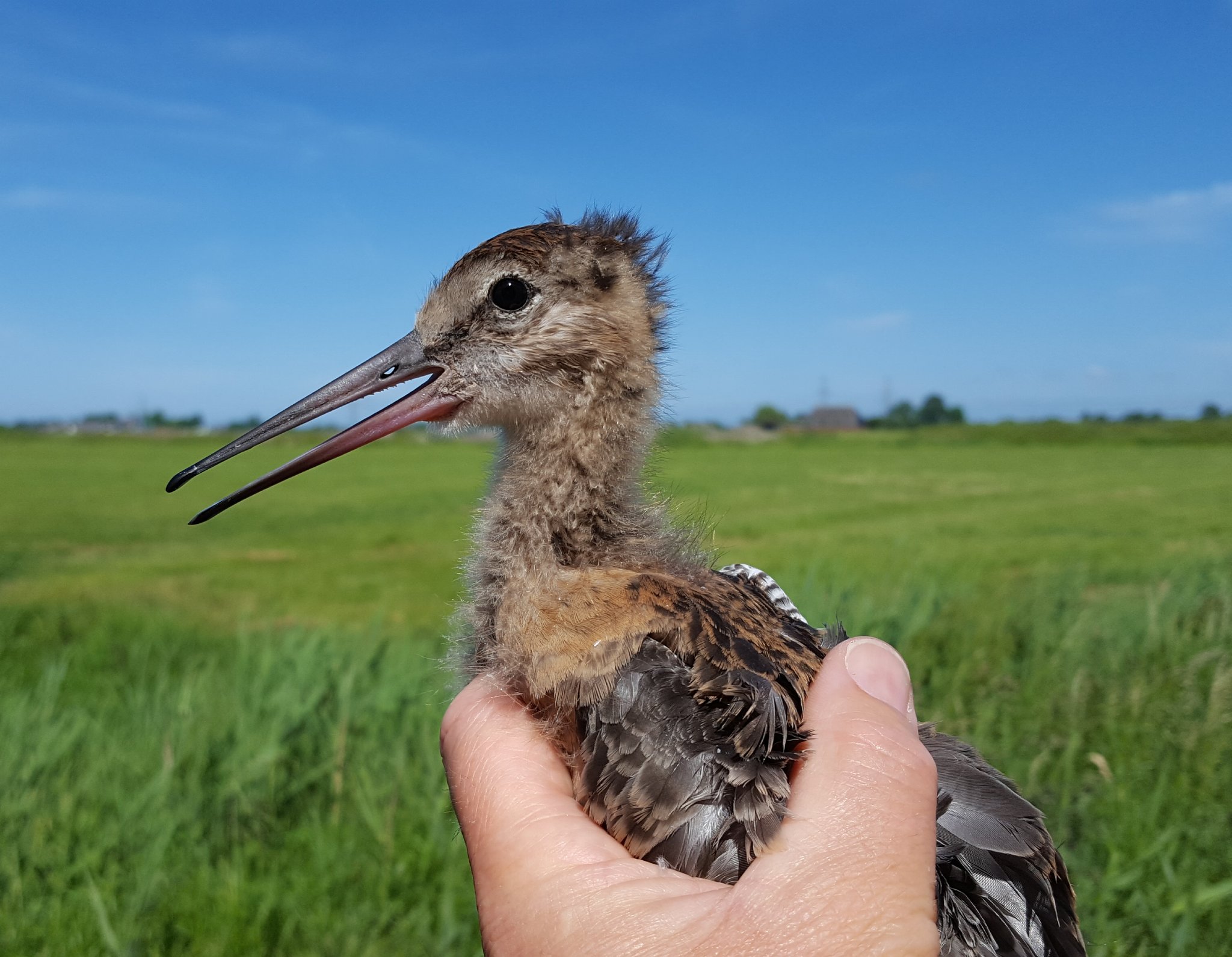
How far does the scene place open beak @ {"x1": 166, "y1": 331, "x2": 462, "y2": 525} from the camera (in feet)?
8.85

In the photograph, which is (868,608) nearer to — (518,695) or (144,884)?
(518,695)

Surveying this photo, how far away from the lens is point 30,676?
8.07 meters

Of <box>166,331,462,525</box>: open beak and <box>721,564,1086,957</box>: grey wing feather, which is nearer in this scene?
<box>721,564,1086,957</box>: grey wing feather

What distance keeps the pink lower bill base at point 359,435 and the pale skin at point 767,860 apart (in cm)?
109

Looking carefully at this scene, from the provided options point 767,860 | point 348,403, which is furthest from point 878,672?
point 348,403

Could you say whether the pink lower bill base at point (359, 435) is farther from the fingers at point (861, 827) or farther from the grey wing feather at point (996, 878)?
the grey wing feather at point (996, 878)

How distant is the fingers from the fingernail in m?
0.05

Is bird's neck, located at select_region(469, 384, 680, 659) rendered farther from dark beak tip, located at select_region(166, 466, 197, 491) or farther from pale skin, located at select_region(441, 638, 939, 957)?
dark beak tip, located at select_region(166, 466, 197, 491)

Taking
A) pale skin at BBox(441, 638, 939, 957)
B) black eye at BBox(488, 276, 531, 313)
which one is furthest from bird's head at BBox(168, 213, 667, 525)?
pale skin at BBox(441, 638, 939, 957)

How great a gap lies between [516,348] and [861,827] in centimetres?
188

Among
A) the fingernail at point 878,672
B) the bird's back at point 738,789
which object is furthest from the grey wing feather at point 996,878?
the fingernail at point 878,672

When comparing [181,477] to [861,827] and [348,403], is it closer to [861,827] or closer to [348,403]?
[348,403]

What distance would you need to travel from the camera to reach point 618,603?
2285 mm

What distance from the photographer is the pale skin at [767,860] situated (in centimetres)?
168
